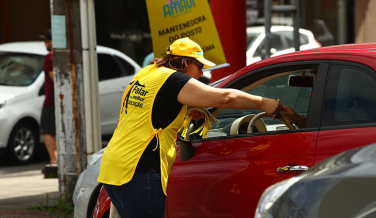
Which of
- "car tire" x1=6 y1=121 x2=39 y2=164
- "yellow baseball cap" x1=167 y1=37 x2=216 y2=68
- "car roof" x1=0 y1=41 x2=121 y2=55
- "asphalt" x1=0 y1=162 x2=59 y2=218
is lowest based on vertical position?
"asphalt" x1=0 y1=162 x2=59 y2=218

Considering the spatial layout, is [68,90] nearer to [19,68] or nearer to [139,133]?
[139,133]

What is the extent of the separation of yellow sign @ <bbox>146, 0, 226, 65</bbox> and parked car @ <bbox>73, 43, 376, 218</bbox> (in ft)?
6.87

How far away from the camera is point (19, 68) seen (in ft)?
35.4

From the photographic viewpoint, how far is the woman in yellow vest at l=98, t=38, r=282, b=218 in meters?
3.90

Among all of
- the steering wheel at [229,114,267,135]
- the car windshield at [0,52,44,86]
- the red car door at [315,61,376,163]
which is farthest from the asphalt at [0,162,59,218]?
the red car door at [315,61,376,163]

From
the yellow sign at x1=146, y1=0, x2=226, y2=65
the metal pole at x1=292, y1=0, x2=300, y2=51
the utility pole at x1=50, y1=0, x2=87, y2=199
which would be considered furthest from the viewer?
the metal pole at x1=292, y1=0, x2=300, y2=51

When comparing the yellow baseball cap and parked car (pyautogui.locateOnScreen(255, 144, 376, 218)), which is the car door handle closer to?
parked car (pyautogui.locateOnScreen(255, 144, 376, 218))

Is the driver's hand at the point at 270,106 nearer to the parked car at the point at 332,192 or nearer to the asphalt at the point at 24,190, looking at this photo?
the parked car at the point at 332,192

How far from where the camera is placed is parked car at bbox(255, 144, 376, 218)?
2887 millimetres

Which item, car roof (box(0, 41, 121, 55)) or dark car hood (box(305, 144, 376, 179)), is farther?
car roof (box(0, 41, 121, 55))

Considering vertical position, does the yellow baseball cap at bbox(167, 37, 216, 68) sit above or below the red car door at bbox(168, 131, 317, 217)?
above

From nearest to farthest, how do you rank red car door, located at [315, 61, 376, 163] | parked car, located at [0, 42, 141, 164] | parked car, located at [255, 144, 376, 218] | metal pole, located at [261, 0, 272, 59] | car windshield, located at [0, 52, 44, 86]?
parked car, located at [255, 144, 376, 218] < red car door, located at [315, 61, 376, 163] < metal pole, located at [261, 0, 272, 59] < parked car, located at [0, 42, 141, 164] < car windshield, located at [0, 52, 44, 86]

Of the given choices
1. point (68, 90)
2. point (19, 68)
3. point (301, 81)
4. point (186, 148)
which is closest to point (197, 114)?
point (186, 148)

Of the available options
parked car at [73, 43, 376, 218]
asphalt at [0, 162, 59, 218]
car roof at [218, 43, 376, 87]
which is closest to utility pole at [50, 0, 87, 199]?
asphalt at [0, 162, 59, 218]
